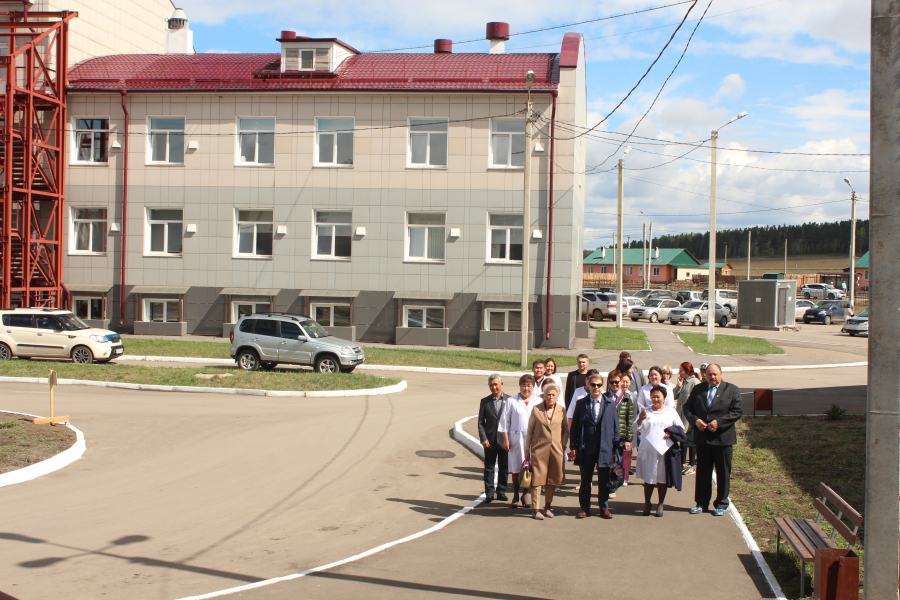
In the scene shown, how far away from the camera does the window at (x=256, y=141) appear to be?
105ft

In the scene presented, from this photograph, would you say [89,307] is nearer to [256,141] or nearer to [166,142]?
[166,142]

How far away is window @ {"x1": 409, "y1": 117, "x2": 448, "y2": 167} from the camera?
31141 millimetres

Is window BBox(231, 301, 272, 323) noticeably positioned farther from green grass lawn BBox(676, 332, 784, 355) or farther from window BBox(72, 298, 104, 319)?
green grass lawn BBox(676, 332, 784, 355)

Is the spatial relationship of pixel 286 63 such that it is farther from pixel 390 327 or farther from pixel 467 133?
pixel 390 327

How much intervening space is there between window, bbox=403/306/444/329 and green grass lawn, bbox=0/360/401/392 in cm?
1015

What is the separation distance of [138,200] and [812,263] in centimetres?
14951

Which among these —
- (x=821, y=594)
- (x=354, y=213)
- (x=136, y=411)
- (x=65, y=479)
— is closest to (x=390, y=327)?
(x=354, y=213)

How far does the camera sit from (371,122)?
31.3m

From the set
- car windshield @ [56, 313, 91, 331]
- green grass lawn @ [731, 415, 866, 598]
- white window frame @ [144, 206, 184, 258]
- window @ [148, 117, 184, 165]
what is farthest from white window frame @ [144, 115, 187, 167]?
green grass lawn @ [731, 415, 866, 598]

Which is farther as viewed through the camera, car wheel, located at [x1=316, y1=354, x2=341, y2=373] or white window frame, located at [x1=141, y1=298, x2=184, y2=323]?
white window frame, located at [x1=141, y1=298, x2=184, y2=323]

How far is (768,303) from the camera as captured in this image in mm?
45906

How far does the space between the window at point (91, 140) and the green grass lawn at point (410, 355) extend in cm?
899

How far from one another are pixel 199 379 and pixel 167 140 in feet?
54.2

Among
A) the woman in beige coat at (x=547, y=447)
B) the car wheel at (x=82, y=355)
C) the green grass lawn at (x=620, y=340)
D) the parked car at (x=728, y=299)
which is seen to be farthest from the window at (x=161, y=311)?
the parked car at (x=728, y=299)
